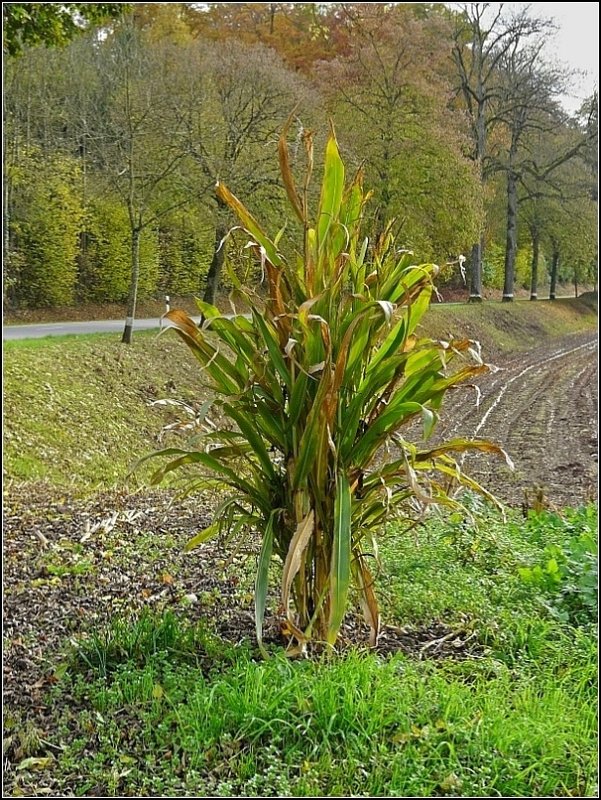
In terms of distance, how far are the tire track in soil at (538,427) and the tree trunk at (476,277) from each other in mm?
1019

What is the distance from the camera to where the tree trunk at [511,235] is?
993 cm

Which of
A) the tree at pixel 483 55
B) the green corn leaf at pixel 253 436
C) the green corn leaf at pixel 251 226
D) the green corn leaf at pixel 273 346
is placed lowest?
the green corn leaf at pixel 253 436

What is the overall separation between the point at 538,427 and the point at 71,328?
3.69m

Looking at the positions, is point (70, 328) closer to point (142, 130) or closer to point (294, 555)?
point (142, 130)

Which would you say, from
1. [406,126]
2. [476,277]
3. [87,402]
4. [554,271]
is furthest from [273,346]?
[554,271]

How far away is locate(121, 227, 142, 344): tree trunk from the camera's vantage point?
19.6 feet

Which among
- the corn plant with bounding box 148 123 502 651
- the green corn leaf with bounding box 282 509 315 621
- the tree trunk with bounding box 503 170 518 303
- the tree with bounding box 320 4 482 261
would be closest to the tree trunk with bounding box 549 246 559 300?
the tree trunk with bounding box 503 170 518 303

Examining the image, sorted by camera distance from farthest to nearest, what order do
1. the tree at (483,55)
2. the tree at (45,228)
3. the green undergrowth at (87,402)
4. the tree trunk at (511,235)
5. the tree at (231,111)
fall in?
1. the tree trunk at (511,235)
2. the tree at (483,55)
3. the tree at (45,228)
4. the tree at (231,111)
5. the green undergrowth at (87,402)

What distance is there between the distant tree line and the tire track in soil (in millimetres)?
1320

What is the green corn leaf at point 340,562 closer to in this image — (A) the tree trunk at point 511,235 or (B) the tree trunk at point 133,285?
(B) the tree trunk at point 133,285

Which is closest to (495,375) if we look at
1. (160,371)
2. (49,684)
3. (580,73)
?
(160,371)

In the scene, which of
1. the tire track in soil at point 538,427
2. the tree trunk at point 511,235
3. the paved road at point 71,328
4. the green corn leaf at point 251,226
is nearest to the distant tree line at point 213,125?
the paved road at point 71,328

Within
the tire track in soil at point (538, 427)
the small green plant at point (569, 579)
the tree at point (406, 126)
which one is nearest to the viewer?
the small green plant at point (569, 579)

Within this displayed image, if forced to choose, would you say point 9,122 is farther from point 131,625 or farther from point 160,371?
point 131,625
